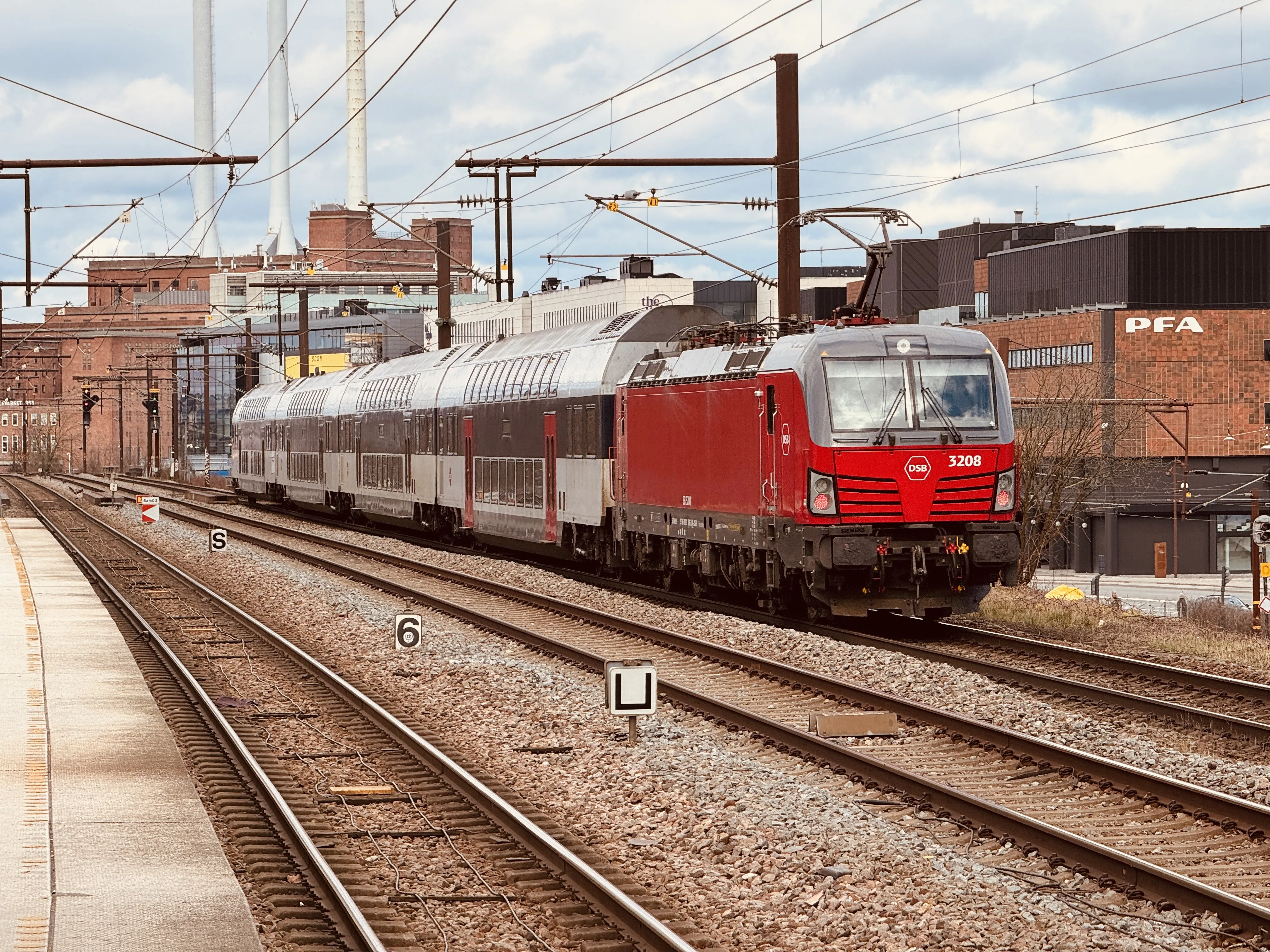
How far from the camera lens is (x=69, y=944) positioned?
26.5 ft

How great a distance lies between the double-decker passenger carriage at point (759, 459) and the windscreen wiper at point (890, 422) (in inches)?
0.8

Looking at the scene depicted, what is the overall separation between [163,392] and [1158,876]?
152056mm

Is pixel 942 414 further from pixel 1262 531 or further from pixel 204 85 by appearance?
pixel 204 85

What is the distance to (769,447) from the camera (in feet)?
67.6

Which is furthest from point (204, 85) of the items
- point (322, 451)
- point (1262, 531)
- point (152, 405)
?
point (1262, 531)

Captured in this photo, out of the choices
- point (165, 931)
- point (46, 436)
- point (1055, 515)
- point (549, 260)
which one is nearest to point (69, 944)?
point (165, 931)

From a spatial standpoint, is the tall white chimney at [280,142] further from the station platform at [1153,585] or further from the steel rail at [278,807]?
the steel rail at [278,807]

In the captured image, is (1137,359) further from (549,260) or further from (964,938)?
(964,938)

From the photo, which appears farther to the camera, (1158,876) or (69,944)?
(1158,876)

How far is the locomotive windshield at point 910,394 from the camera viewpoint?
19719 millimetres

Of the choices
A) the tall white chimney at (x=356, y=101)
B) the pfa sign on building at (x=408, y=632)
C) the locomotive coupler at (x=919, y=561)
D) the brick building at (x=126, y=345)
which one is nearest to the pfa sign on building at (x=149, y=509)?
the pfa sign on building at (x=408, y=632)

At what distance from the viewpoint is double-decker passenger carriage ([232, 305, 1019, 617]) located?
19.7 m

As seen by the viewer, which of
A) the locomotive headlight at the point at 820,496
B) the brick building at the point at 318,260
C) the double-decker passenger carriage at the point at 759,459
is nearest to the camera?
the locomotive headlight at the point at 820,496

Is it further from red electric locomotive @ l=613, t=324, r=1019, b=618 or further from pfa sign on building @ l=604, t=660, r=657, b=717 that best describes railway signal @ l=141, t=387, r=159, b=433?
pfa sign on building @ l=604, t=660, r=657, b=717
